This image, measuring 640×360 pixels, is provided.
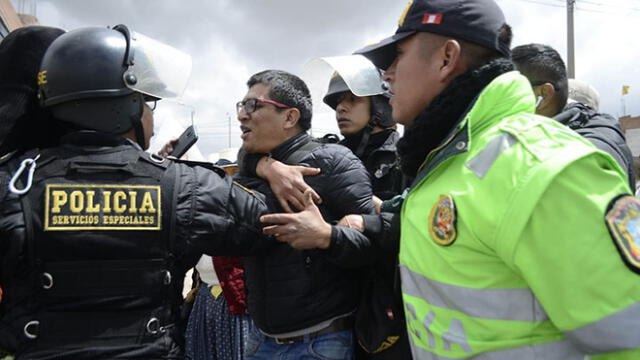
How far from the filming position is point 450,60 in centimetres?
146

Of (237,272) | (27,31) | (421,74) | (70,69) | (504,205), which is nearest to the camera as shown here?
(504,205)

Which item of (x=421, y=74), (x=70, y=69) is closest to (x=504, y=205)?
(x=421, y=74)

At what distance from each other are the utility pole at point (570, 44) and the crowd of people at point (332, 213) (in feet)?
37.0

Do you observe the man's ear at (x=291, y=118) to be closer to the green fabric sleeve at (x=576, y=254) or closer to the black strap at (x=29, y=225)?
the black strap at (x=29, y=225)

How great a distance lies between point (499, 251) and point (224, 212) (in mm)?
1031

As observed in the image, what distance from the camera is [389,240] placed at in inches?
81.0

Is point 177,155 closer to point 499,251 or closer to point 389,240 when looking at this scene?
point 389,240

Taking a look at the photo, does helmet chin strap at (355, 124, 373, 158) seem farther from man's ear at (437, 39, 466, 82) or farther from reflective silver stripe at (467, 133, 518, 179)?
reflective silver stripe at (467, 133, 518, 179)

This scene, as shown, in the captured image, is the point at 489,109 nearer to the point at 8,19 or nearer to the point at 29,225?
the point at 29,225

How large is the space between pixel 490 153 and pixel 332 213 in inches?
44.9

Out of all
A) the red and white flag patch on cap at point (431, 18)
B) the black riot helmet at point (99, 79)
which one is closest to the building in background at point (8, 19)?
the black riot helmet at point (99, 79)

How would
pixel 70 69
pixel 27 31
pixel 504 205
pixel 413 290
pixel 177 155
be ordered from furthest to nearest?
1. pixel 177 155
2. pixel 27 31
3. pixel 70 69
4. pixel 413 290
5. pixel 504 205

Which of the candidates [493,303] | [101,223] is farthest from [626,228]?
[101,223]

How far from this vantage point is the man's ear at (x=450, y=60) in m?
1.45
